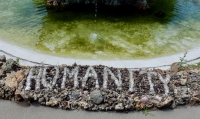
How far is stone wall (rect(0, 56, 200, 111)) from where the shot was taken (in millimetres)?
6367

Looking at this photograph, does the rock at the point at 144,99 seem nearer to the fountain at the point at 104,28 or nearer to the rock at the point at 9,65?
the fountain at the point at 104,28

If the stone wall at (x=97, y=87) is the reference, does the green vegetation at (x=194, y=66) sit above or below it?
below

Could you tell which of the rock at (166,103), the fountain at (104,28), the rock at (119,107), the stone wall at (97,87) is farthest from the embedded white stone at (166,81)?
the fountain at (104,28)

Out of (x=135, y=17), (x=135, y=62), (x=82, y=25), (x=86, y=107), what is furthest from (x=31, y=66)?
(x=135, y=17)

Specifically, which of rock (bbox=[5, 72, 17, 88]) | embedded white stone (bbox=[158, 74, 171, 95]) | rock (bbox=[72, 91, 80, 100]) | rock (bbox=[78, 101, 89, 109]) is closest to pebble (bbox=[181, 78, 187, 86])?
embedded white stone (bbox=[158, 74, 171, 95])

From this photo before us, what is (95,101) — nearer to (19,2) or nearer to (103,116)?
(103,116)

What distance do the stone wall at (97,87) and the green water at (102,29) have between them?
1397 millimetres

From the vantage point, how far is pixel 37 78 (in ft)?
22.3

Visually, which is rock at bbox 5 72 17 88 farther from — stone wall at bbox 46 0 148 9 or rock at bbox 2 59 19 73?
stone wall at bbox 46 0 148 9

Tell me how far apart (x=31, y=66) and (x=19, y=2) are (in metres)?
5.20

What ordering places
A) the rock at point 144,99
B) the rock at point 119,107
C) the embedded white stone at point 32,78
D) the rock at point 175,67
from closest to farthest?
the rock at point 119,107, the rock at point 144,99, the embedded white stone at point 32,78, the rock at point 175,67

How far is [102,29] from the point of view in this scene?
10.1 m

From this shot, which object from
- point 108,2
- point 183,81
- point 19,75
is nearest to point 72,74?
point 19,75

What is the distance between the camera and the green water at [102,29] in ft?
28.8
